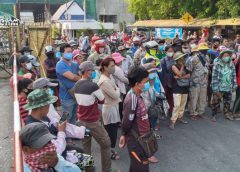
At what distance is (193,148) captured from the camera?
636 cm

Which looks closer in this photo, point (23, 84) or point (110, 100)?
point (23, 84)

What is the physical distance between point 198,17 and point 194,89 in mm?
18765

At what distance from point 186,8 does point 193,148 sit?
69.3 ft

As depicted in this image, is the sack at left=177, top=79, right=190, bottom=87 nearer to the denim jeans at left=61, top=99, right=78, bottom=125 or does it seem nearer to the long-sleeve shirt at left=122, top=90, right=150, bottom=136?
the denim jeans at left=61, top=99, right=78, bottom=125

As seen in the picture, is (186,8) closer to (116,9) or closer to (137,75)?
(137,75)

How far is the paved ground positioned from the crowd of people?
247mm

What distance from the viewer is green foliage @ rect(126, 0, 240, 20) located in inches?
852

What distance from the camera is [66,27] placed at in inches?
1296

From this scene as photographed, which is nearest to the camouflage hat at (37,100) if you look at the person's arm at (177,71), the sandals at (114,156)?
the sandals at (114,156)

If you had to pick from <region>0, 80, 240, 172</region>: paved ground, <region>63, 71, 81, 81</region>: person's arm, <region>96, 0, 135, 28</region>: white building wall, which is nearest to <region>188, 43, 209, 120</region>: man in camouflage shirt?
<region>0, 80, 240, 172</region>: paved ground

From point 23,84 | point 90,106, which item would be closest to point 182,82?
point 90,106

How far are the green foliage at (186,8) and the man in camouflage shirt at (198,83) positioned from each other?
47.0 feet

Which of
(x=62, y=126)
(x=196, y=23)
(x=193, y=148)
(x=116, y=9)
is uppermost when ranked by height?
(x=116, y=9)

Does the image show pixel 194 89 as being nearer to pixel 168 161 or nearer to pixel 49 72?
pixel 168 161
